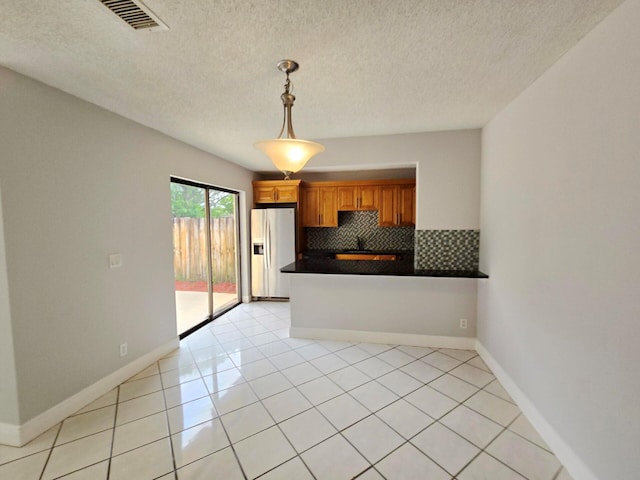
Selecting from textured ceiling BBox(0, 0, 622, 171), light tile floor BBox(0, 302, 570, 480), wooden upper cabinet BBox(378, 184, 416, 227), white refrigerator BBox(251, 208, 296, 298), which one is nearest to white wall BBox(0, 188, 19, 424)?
light tile floor BBox(0, 302, 570, 480)

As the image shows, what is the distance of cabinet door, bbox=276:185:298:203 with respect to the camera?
16.0 feet

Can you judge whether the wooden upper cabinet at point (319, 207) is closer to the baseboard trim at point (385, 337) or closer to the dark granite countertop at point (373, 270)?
the dark granite countertop at point (373, 270)

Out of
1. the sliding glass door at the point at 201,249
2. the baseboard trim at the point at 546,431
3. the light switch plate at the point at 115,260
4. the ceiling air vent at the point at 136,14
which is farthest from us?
the sliding glass door at the point at 201,249

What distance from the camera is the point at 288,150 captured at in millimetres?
1739

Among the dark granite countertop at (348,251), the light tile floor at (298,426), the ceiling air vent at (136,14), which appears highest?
the ceiling air vent at (136,14)

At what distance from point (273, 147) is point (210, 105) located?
3.37 feet

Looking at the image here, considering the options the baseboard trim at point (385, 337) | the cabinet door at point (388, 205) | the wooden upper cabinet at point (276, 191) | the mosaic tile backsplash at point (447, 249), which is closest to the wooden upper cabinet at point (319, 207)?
the wooden upper cabinet at point (276, 191)

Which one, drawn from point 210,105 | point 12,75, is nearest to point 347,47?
point 210,105

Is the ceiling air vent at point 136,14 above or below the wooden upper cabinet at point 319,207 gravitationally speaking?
above

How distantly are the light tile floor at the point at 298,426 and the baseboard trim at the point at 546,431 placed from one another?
48 mm

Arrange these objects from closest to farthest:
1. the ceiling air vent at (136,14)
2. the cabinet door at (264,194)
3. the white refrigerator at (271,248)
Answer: the ceiling air vent at (136,14) → the white refrigerator at (271,248) → the cabinet door at (264,194)

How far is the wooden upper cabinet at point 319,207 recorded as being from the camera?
197 inches

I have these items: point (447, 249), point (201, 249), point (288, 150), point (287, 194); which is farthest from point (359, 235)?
point (288, 150)

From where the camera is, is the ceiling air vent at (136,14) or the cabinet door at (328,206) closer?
the ceiling air vent at (136,14)
